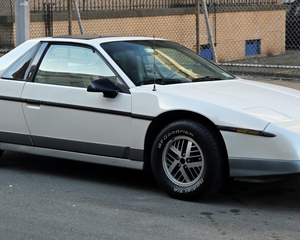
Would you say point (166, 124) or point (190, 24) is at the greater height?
point (190, 24)

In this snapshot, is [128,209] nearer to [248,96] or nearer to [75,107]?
[75,107]

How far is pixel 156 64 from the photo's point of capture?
5.27 metres

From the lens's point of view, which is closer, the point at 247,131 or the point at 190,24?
the point at 247,131

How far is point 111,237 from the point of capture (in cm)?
379

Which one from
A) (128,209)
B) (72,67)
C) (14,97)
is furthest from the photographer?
(14,97)

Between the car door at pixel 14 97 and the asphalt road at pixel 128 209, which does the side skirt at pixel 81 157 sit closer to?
the car door at pixel 14 97

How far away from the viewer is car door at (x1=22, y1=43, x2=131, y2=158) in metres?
4.93

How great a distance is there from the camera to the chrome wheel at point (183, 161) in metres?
4.57

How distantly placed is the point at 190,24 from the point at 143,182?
35.6ft

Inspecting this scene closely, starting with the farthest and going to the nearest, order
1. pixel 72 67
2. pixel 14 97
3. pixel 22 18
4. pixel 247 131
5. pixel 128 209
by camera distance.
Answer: pixel 22 18 → pixel 14 97 → pixel 72 67 → pixel 128 209 → pixel 247 131

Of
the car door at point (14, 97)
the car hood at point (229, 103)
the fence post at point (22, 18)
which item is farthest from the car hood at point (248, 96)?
the fence post at point (22, 18)

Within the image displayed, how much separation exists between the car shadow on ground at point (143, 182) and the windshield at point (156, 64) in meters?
1.13

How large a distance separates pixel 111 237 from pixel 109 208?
2.35ft

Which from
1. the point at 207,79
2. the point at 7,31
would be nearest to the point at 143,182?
the point at 207,79
